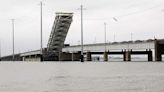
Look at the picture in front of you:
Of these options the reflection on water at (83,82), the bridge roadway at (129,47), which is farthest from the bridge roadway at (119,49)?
the reflection on water at (83,82)

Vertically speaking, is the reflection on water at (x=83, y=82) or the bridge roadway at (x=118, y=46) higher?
the bridge roadway at (x=118, y=46)

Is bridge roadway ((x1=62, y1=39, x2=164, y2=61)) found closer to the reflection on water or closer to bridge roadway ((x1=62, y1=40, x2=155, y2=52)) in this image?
bridge roadway ((x1=62, y1=40, x2=155, y2=52))

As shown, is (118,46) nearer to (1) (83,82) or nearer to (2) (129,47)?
(2) (129,47)

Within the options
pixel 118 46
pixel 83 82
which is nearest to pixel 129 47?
pixel 118 46

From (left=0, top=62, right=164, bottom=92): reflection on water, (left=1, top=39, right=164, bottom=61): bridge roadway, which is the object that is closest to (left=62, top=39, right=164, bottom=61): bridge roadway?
(left=1, top=39, right=164, bottom=61): bridge roadway

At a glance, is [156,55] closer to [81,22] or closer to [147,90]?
[81,22]

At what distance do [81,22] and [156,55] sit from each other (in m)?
21.3

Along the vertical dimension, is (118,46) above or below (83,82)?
above

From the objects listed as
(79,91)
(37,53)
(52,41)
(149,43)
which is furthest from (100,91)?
(37,53)

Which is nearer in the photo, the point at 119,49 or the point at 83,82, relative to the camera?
the point at 83,82

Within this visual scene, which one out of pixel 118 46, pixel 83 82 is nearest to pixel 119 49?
pixel 118 46

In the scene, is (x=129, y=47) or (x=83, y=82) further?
(x=129, y=47)

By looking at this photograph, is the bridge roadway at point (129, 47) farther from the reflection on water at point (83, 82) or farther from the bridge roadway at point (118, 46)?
the reflection on water at point (83, 82)

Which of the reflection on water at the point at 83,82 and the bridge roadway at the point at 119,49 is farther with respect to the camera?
the bridge roadway at the point at 119,49
